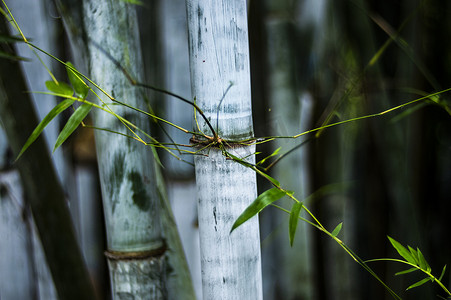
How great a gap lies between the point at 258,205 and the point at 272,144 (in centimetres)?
33

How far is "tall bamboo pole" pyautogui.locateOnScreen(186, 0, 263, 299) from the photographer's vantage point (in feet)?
1.48

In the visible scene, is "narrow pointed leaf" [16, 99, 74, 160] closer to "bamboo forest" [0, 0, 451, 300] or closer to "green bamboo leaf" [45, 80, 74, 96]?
"green bamboo leaf" [45, 80, 74, 96]

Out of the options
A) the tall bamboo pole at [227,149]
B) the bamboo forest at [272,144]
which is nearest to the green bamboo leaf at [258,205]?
the tall bamboo pole at [227,149]

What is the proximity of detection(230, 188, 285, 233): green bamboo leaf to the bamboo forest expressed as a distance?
193 mm

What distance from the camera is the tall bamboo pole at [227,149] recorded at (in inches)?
17.8

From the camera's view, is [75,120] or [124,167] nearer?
[75,120]

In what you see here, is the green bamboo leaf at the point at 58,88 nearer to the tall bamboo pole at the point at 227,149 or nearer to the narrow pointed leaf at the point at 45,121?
the narrow pointed leaf at the point at 45,121

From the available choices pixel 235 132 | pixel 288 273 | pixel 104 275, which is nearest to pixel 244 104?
pixel 235 132

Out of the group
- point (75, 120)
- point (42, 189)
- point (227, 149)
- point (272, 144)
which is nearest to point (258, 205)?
point (227, 149)

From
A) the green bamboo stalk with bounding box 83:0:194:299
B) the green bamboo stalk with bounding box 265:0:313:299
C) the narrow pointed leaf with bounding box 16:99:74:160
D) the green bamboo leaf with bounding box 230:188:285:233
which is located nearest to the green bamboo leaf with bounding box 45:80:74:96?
the narrow pointed leaf with bounding box 16:99:74:160

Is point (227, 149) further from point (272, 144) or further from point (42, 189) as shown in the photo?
point (42, 189)

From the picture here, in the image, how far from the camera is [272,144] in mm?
755

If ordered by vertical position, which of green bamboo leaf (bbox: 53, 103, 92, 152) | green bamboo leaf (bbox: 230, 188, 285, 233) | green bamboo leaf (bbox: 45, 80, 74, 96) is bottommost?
green bamboo leaf (bbox: 230, 188, 285, 233)

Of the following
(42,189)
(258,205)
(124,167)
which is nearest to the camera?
(258,205)
